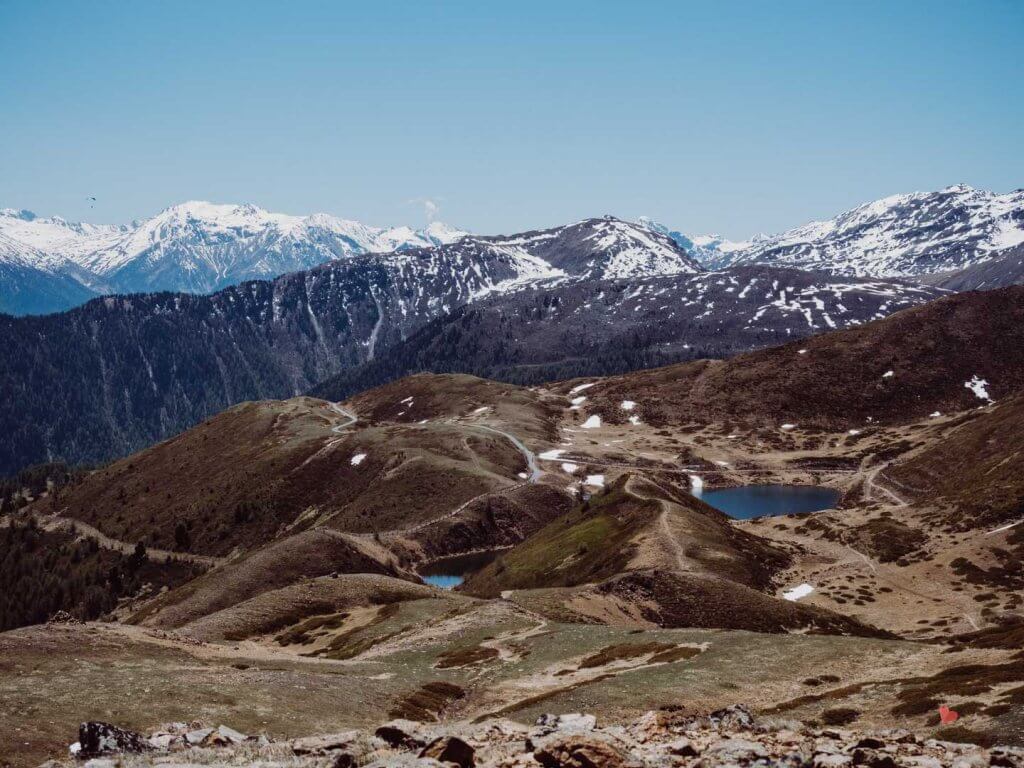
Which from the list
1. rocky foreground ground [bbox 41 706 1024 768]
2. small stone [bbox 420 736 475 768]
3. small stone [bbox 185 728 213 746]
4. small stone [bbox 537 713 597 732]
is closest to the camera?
rocky foreground ground [bbox 41 706 1024 768]

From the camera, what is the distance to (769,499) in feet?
606

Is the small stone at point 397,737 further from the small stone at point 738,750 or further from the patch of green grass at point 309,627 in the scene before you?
the patch of green grass at point 309,627

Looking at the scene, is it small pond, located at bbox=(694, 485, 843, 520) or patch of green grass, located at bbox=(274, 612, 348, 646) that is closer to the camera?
patch of green grass, located at bbox=(274, 612, 348, 646)

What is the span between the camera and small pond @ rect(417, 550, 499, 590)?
465ft

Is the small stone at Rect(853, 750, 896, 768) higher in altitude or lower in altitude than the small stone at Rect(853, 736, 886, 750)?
higher

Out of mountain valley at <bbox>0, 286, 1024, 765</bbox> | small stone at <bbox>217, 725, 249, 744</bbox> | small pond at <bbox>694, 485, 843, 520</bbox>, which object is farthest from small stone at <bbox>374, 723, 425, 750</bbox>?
small pond at <bbox>694, 485, 843, 520</bbox>

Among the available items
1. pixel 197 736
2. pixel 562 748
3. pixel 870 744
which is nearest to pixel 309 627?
pixel 197 736

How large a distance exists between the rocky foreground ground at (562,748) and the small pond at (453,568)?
10638 cm

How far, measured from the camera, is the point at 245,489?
19950 cm

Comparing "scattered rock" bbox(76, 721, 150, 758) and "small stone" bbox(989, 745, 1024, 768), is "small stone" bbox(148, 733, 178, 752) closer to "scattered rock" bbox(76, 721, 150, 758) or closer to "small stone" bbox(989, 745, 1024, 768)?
"scattered rock" bbox(76, 721, 150, 758)

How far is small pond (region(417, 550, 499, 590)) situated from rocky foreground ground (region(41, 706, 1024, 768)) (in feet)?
349

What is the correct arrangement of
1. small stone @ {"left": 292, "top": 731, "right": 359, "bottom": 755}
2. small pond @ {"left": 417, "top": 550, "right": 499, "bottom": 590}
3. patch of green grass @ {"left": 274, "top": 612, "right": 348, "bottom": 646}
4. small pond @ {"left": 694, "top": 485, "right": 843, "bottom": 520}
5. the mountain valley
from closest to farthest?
1. small stone @ {"left": 292, "top": 731, "right": 359, "bottom": 755}
2. the mountain valley
3. patch of green grass @ {"left": 274, "top": 612, "right": 348, "bottom": 646}
4. small pond @ {"left": 417, "top": 550, "right": 499, "bottom": 590}
5. small pond @ {"left": 694, "top": 485, "right": 843, "bottom": 520}

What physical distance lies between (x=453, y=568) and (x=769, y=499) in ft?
273

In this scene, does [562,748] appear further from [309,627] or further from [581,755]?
[309,627]
